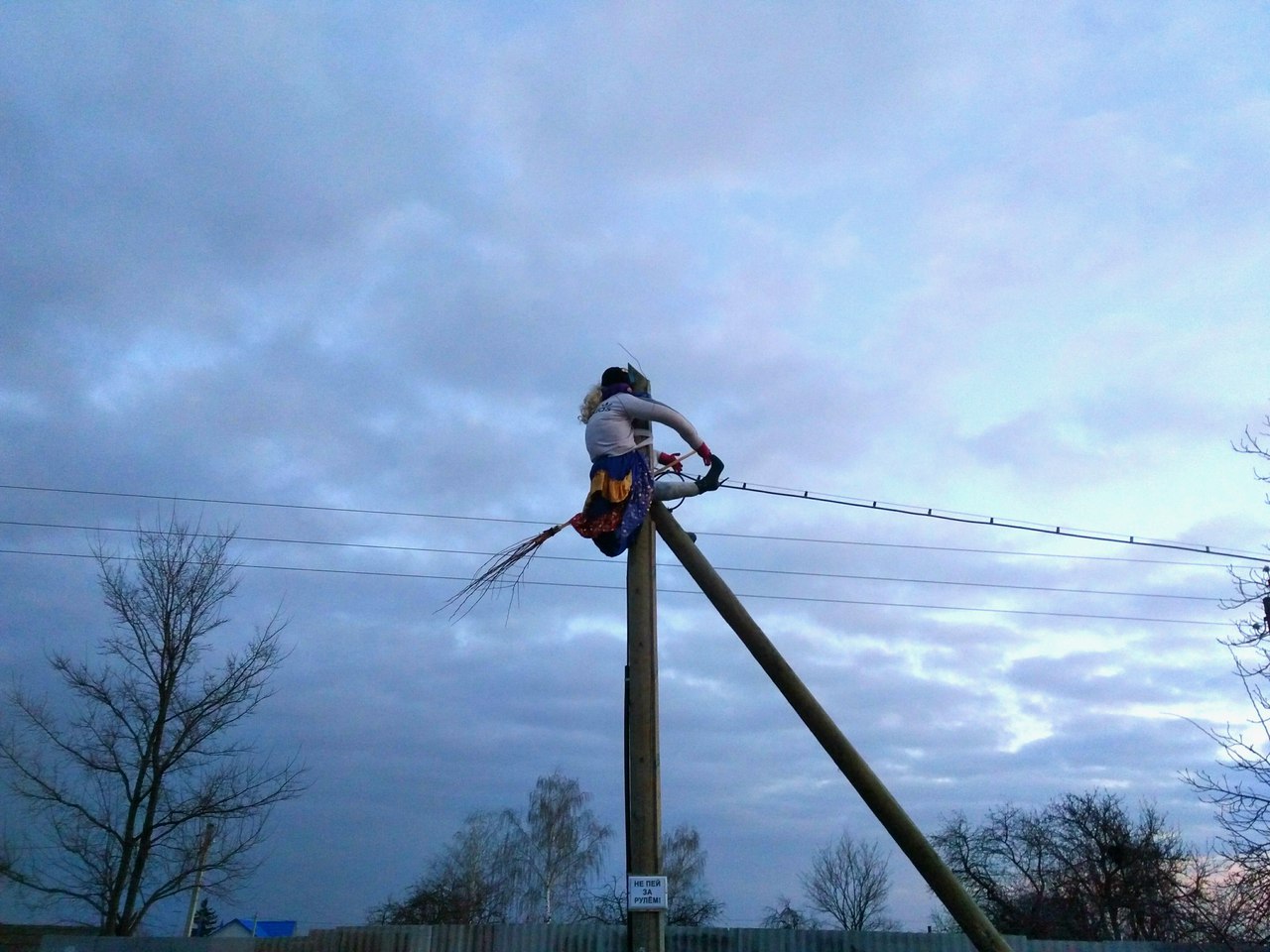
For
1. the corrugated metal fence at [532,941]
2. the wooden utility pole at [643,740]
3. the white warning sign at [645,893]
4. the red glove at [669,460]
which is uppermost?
the red glove at [669,460]

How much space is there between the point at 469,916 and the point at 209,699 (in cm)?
2066

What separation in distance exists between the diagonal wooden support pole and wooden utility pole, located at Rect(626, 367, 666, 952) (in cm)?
31

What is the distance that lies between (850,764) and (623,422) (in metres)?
2.76

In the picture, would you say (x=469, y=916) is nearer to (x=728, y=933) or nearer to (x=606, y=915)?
(x=606, y=915)

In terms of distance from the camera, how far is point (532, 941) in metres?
12.9

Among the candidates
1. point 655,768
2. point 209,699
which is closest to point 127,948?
point 209,699

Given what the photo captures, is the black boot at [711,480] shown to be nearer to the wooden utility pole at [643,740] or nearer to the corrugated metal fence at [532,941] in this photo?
the wooden utility pole at [643,740]

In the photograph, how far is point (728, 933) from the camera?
13.3 meters

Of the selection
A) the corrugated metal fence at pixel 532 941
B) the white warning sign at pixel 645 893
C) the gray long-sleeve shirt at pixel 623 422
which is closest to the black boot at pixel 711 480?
the gray long-sleeve shirt at pixel 623 422

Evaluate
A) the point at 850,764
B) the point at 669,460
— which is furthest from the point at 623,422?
the point at 850,764

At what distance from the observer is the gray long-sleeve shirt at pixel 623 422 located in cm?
746

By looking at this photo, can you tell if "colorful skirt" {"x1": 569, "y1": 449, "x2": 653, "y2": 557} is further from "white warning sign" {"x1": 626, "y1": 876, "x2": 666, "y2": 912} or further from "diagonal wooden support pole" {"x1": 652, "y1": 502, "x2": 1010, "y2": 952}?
"white warning sign" {"x1": 626, "y1": 876, "x2": 666, "y2": 912}

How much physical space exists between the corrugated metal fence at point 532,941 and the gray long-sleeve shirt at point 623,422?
7.48 m

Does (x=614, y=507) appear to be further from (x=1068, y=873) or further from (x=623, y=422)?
(x=1068, y=873)
